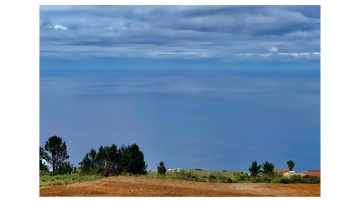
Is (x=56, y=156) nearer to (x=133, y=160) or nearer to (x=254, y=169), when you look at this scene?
(x=133, y=160)

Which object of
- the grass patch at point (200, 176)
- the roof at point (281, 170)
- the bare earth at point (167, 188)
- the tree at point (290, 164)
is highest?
→ the tree at point (290, 164)

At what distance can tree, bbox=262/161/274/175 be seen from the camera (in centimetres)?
1321

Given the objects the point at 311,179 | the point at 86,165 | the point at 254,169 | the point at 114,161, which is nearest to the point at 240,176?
the point at 254,169

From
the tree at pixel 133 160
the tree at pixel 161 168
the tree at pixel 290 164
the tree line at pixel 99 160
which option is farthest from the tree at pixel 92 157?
the tree at pixel 290 164

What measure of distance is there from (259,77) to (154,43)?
77.6 inches

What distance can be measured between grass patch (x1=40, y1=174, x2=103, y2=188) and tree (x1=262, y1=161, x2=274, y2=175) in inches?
118

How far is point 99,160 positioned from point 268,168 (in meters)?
3.06

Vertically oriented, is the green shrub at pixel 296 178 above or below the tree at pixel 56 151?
below

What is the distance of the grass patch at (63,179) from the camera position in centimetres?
1311

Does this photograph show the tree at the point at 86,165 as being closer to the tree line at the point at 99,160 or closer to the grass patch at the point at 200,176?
the tree line at the point at 99,160

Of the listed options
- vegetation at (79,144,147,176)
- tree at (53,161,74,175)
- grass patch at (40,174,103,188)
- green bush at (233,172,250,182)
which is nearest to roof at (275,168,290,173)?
green bush at (233,172,250,182)

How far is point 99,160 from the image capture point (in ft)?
43.5

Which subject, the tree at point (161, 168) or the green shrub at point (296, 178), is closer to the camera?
the tree at point (161, 168)
